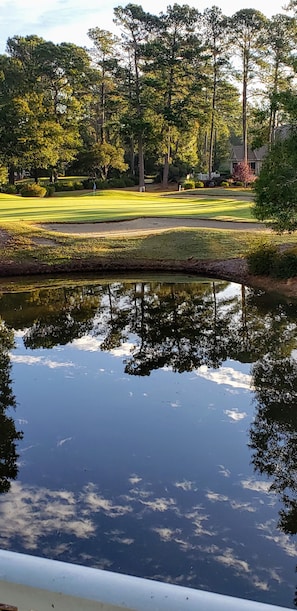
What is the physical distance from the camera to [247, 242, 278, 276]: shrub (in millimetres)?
17219

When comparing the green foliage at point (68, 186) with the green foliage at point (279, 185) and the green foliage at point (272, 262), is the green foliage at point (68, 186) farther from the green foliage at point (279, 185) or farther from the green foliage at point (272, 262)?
the green foliage at point (279, 185)

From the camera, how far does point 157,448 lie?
6934 mm

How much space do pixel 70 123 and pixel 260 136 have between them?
3319 cm

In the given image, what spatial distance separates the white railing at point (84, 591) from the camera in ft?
4.24

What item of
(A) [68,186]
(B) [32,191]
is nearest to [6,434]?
(B) [32,191]

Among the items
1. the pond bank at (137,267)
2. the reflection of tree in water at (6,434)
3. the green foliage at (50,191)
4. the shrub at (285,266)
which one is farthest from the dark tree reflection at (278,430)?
the green foliage at (50,191)

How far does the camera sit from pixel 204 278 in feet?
60.7

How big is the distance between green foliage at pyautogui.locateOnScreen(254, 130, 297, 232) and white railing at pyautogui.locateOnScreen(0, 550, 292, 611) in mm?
13709

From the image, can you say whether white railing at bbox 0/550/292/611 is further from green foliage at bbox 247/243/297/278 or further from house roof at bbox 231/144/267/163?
house roof at bbox 231/144/267/163

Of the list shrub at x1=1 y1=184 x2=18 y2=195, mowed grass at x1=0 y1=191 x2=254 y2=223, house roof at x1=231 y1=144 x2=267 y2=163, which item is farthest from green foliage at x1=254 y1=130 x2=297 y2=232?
house roof at x1=231 y1=144 x2=267 y2=163

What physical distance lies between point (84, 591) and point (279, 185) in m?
14.0

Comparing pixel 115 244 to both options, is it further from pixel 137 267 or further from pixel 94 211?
pixel 94 211

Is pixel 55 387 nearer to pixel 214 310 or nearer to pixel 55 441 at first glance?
pixel 55 441

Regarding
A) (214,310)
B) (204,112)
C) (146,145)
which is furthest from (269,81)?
(214,310)
